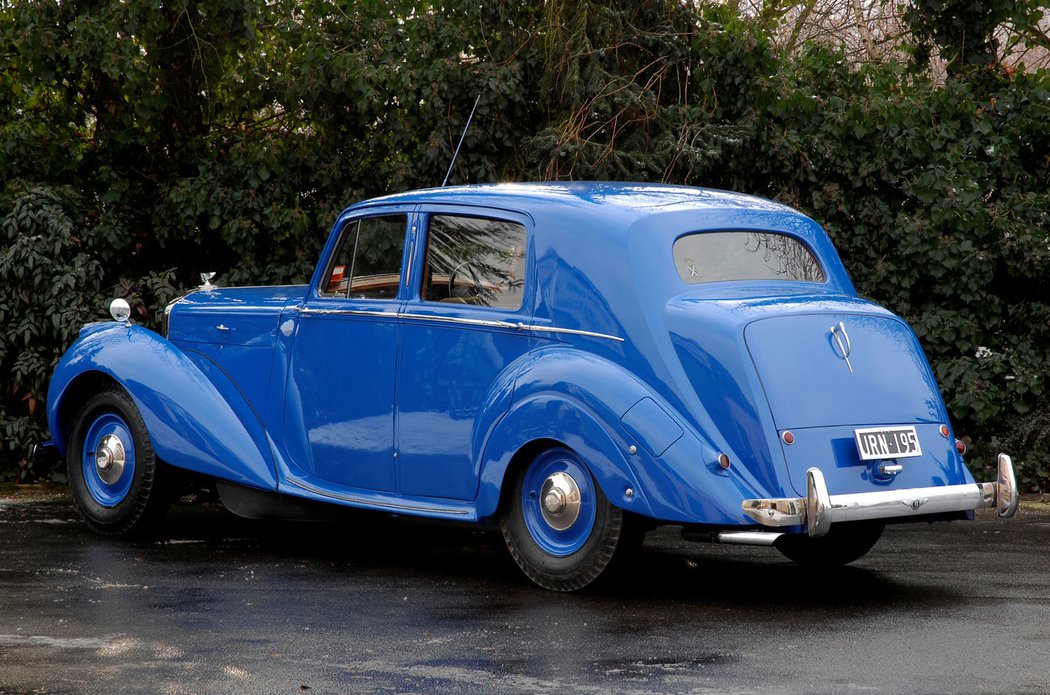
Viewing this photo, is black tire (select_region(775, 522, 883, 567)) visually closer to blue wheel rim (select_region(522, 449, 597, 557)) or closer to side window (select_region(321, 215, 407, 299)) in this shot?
blue wheel rim (select_region(522, 449, 597, 557))

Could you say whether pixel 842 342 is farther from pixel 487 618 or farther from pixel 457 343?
pixel 487 618

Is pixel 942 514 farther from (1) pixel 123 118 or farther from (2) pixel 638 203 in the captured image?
(1) pixel 123 118

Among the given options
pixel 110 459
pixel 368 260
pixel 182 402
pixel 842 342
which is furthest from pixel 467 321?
pixel 110 459

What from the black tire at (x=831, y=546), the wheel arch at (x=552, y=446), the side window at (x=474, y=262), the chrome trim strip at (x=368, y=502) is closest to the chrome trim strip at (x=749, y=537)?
Result: the wheel arch at (x=552, y=446)

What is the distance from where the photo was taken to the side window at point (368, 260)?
7254mm

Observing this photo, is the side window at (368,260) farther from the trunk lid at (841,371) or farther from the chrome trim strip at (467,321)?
the trunk lid at (841,371)

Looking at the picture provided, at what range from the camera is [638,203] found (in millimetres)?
6770

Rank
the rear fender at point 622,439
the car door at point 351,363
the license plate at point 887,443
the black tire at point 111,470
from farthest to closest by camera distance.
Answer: the black tire at point 111,470 < the car door at point 351,363 < the license plate at point 887,443 < the rear fender at point 622,439

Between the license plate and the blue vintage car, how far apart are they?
0.01m

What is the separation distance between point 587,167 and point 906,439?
4882 millimetres

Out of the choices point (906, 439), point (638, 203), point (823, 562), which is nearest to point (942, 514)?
point (906, 439)

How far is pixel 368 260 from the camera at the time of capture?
7.40 m

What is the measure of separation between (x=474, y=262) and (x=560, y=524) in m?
1.37

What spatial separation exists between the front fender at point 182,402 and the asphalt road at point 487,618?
19.2 inches
